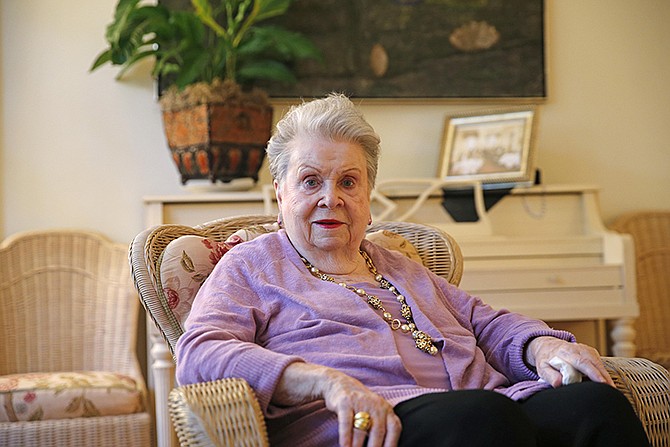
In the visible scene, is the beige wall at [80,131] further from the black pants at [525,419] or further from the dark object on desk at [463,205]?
the black pants at [525,419]

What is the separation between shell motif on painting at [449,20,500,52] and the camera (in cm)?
374

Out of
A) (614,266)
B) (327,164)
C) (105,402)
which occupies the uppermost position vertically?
(327,164)

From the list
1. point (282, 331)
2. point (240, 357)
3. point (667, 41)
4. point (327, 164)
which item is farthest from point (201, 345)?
point (667, 41)

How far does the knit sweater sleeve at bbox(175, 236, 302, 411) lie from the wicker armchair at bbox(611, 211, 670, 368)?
2.32 metres

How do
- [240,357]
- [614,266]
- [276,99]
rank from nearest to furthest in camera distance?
[240,357] < [614,266] < [276,99]

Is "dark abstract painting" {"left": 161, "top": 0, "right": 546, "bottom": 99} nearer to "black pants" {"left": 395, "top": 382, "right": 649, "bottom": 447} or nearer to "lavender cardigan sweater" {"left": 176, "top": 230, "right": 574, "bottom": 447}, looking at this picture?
"lavender cardigan sweater" {"left": 176, "top": 230, "right": 574, "bottom": 447}

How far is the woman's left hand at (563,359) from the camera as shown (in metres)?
1.72

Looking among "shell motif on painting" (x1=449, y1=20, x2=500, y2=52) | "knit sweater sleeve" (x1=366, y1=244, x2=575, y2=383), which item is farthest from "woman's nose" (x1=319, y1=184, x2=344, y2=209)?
"shell motif on painting" (x1=449, y1=20, x2=500, y2=52)

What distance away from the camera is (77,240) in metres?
3.53

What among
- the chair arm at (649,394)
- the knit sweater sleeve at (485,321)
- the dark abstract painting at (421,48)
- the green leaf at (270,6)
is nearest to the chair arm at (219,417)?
the knit sweater sleeve at (485,321)

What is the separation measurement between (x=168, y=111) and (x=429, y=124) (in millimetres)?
1063

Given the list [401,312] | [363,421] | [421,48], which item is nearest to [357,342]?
[401,312]

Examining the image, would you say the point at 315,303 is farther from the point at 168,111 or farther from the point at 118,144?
the point at 118,144

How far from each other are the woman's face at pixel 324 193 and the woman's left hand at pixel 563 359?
0.44 meters
